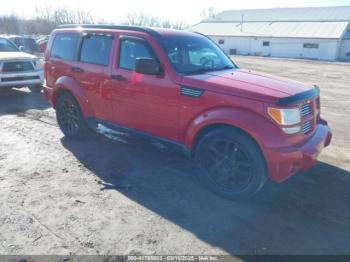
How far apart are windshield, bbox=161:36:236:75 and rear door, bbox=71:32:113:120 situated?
3.66 ft

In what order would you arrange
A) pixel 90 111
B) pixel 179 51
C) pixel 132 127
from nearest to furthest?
pixel 179 51 → pixel 132 127 → pixel 90 111

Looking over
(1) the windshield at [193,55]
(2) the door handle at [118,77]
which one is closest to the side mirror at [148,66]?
(1) the windshield at [193,55]

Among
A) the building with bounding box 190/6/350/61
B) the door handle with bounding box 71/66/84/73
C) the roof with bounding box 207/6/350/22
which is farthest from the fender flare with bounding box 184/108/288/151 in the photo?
the roof with bounding box 207/6/350/22

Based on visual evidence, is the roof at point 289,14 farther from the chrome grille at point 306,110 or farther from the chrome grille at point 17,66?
the chrome grille at point 306,110

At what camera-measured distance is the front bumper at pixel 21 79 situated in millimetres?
9578

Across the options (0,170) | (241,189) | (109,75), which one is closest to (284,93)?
(241,189)

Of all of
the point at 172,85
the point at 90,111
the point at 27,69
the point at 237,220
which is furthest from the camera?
the point at 27,69

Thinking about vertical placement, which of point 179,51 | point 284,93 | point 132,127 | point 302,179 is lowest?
point 302,179

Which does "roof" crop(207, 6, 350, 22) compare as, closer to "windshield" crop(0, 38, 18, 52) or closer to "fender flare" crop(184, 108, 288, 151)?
"windshield" crop(0, 38, 18, 52)

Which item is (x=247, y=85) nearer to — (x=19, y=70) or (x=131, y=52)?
(x=131, y=52)

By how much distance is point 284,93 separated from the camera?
150 inches

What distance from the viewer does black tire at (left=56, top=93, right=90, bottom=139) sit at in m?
5.99

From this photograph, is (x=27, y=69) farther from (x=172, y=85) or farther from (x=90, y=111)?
(x=172, y=85)

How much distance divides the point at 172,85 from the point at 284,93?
4.76 ft
